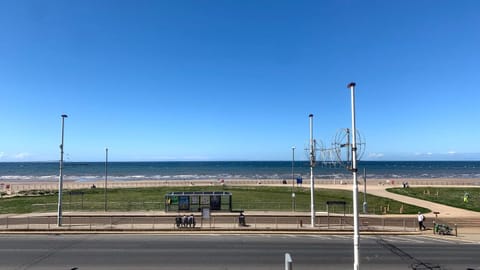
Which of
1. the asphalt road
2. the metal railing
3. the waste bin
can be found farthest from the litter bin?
the asphalt road

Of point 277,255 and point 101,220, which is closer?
point 277,255

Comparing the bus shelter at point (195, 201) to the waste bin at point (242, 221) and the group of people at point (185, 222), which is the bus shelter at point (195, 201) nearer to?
the waste bin at point (242, 221)

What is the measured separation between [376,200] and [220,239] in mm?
29630

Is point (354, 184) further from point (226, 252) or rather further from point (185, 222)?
point (185, 222)

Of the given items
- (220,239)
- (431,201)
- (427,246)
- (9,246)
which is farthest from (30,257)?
(431,201)

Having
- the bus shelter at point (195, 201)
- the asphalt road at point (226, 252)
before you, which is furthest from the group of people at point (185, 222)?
the bus shelter at point (195, 201)

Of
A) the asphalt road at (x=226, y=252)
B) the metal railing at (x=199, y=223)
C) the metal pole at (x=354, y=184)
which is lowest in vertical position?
the metal railing at (x=199, y=223)

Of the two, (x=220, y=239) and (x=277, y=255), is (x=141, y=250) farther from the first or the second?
(x=277, y=255)

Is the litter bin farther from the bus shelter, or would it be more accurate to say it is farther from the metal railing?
the bus shelter

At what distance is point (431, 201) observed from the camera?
42156 millimetres

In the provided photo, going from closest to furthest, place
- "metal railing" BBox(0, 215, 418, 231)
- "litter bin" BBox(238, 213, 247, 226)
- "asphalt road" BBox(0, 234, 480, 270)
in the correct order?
1. "asphalt road" BBox(0, 234, 480, 270)
2. "metal railing" BBox(0, 215, 418, 231)
3. "litter bin" BBox(238, 213, 247, 226)

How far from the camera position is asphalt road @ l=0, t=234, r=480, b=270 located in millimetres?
15727

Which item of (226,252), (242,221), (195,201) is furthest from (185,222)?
(226,252)

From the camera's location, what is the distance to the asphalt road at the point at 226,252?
15727 mm
